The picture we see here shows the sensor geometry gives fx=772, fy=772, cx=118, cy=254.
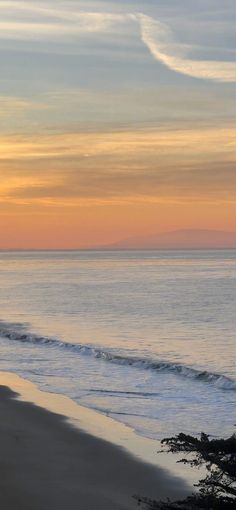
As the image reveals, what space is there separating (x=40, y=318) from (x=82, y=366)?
72.1 feet

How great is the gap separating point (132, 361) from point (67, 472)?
49.2 feet

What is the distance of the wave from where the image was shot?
23.9 m

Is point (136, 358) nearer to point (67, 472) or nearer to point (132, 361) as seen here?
point (132, 361)

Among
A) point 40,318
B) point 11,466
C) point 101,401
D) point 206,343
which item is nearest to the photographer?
point 11,466

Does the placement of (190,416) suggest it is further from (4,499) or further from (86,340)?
(86,340)

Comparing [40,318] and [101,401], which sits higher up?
[101,401]

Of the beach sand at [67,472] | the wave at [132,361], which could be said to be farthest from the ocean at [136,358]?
the beach sand at [67,472]

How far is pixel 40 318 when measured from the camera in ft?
160

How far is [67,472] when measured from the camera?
13.3 metres

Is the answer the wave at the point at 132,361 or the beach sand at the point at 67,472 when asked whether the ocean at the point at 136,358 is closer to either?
the wave at the point at 132,361

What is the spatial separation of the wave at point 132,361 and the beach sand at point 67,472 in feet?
25.6

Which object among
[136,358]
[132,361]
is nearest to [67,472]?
[132,361]

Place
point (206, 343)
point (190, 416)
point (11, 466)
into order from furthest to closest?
point (206, 343), point (190, 416), point (11, 466)

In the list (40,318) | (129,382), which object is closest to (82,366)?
(129,382)
